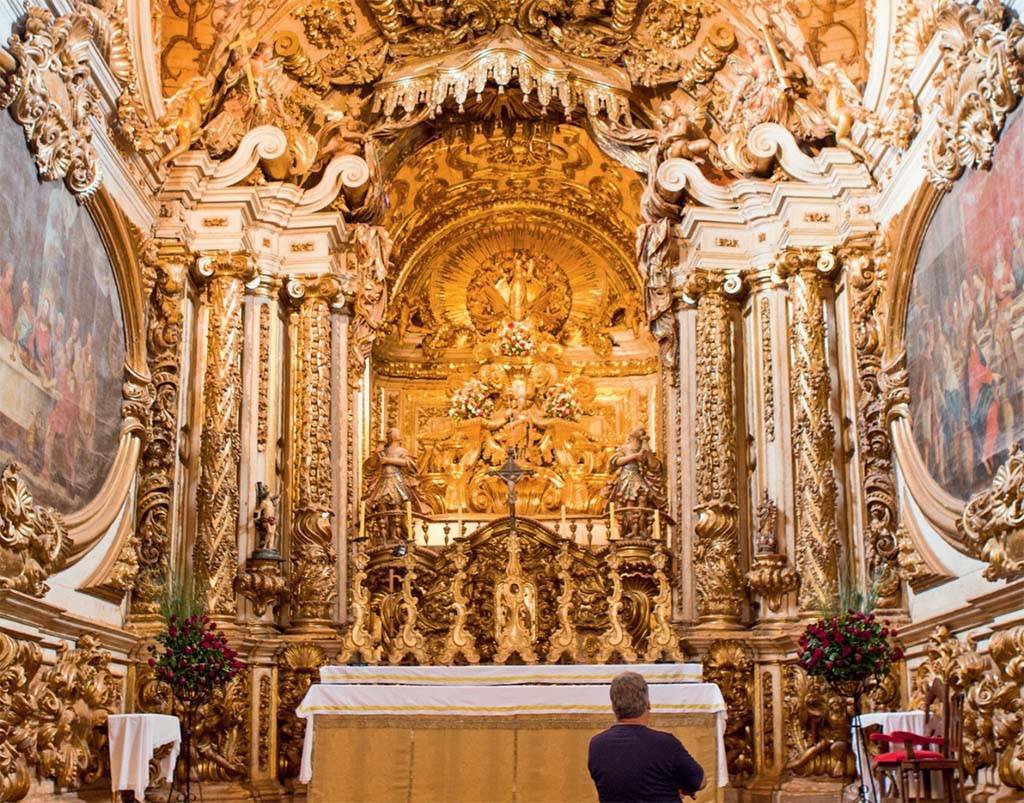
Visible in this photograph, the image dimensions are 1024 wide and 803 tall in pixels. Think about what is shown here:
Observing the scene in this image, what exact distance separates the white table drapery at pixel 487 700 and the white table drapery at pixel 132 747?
1.34 m

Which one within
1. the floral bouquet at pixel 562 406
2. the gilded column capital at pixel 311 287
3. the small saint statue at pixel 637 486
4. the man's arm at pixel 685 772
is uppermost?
the gilded column capital at pixel 311 287

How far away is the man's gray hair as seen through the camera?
17.3 feet

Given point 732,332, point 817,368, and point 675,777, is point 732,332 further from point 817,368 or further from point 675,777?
point 675,777

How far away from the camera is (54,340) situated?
10.4 meters

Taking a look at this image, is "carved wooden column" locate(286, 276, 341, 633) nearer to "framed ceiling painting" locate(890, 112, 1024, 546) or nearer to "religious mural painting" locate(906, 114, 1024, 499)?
"framed ceiling painting" locate(890, 112, 1024, 546)

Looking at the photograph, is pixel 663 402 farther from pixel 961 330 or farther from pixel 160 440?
pixel 160 440

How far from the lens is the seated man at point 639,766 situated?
5.07 metres

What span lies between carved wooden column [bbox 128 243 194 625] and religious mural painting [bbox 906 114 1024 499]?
6.89 metres

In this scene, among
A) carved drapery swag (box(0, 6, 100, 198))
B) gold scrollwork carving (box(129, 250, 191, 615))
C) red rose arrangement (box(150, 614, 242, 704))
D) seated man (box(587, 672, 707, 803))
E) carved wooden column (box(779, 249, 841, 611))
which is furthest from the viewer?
carved wooden column (box(779, 249, 841, 611))

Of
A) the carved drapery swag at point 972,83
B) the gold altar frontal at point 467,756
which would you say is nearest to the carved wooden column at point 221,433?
the gold altar frontal at point 467,756

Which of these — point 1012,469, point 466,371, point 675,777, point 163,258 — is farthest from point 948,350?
point 466,371

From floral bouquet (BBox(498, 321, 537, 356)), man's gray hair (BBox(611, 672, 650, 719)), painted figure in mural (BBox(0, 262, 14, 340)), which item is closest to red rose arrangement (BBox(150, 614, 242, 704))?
painted figure in mural (BBox(0, 262, 14, 340))

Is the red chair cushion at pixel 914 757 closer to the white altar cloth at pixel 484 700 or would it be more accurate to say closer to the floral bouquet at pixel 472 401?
the white altar cloth at pixel 484 700

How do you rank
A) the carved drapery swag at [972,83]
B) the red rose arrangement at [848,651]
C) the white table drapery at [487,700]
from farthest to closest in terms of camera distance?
the red rose arrangement at [848,651]
the white table drapery at [487,700]
the carved drapery swag at [972,83]
